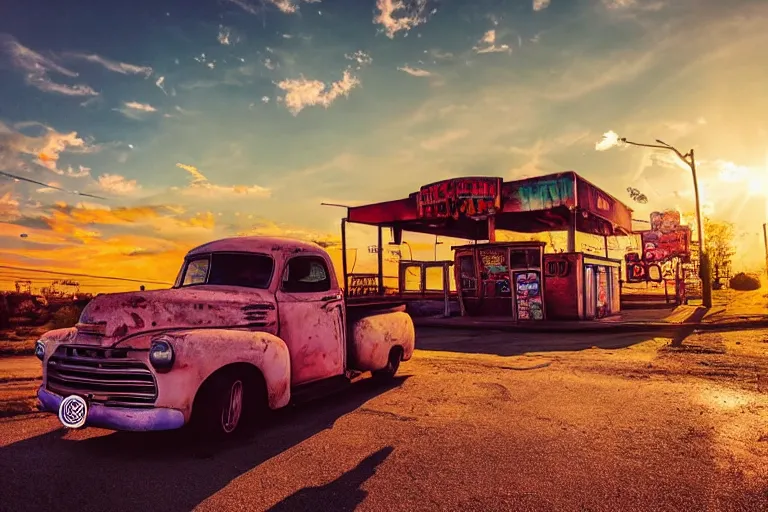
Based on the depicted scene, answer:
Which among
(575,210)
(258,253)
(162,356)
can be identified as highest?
(575,210)

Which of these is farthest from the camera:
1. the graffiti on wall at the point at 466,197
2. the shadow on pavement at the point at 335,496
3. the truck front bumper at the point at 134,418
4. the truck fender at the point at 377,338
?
the graffiti on wall at the point at 466,197

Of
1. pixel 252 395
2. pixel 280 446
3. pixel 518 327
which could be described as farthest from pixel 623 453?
pixel 518 327

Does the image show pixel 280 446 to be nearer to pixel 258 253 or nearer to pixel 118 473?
pixel 118 473

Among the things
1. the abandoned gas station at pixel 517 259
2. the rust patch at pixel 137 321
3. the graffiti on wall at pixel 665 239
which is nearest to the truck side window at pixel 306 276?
the rust patch at pixel 137 321

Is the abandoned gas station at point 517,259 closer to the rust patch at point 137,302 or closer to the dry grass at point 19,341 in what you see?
the dry grass at point 19,341

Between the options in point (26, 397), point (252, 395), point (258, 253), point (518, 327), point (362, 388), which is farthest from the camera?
point (518, 327)

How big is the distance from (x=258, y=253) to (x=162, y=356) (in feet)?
6.45

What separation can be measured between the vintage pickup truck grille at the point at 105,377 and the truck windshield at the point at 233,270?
1.58 m

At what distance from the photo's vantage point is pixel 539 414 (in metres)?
6.15

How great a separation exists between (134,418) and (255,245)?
242cm

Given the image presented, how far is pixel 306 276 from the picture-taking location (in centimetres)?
652

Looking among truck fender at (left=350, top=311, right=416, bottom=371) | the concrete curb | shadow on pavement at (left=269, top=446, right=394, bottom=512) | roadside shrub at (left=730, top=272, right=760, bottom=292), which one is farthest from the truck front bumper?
roadside shrub at (left=730, top=272, right=760, bottom=292)

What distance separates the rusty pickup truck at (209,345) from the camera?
15.3ft

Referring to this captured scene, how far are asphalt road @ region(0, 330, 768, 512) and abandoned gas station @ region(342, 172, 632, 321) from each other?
429 inches
